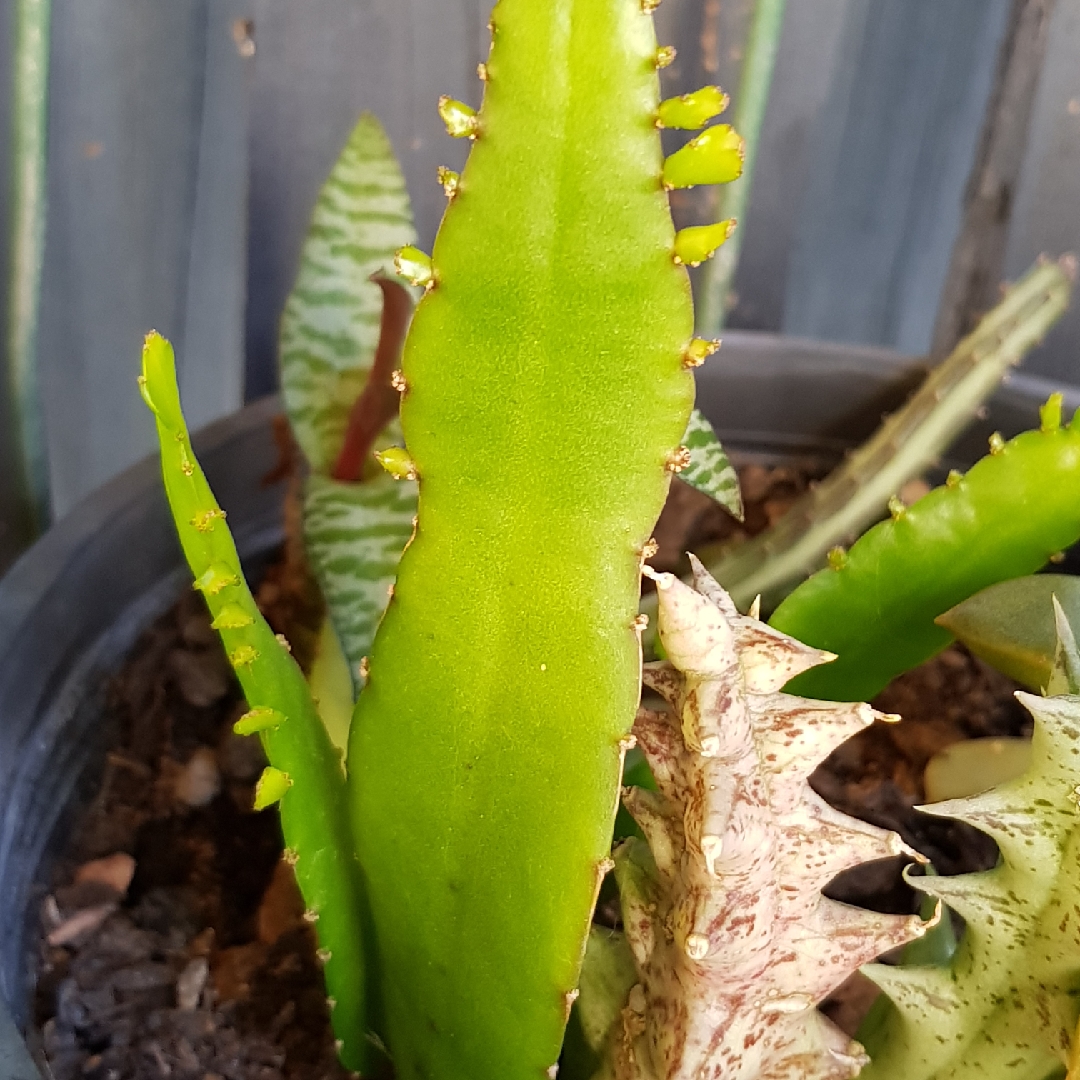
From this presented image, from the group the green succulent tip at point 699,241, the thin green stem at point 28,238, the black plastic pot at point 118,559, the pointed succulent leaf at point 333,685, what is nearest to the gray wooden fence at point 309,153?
the thin green stem at point 28,238

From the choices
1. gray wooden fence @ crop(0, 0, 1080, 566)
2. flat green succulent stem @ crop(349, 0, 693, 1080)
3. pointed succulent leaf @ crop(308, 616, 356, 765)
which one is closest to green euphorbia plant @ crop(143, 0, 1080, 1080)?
flat green succulent stem @ crop(349, 0, 693, 1080)

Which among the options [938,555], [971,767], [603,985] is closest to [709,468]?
[938,555]

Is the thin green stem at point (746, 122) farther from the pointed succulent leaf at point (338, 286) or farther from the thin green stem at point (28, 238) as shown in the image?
the thin green stem at point (28, 238)

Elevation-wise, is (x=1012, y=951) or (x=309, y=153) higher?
(x=309, y=153)

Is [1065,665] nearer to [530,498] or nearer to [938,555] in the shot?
[938,555]

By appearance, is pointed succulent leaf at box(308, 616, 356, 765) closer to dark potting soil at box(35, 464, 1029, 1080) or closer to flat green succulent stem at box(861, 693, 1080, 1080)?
dark potting soil at box(35, 464, 1029, 1080)

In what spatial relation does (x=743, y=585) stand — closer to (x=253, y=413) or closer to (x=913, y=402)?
(x=913, y=402)

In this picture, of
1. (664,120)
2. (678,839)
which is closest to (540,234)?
(664,120)
